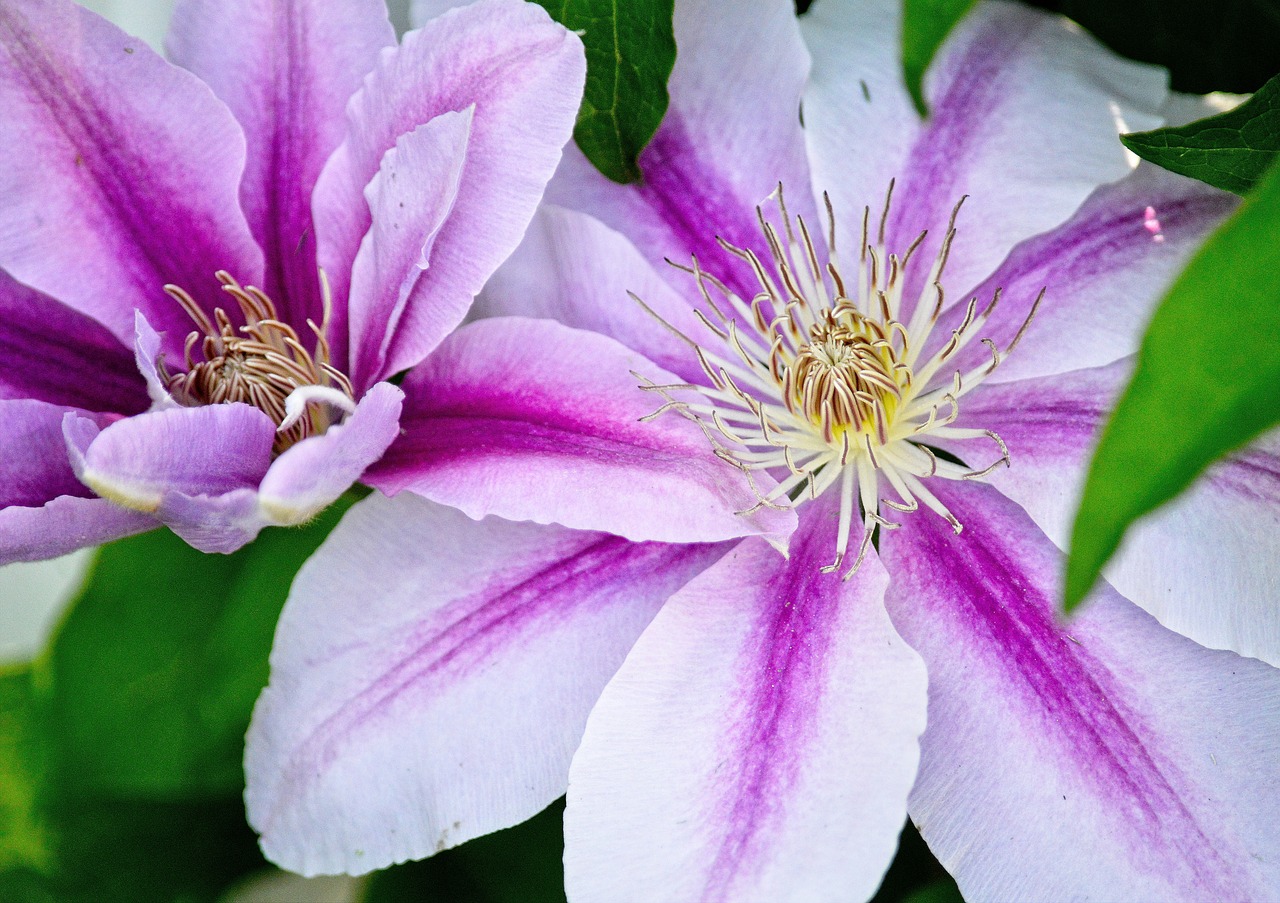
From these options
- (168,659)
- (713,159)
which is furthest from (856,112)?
(168,659)

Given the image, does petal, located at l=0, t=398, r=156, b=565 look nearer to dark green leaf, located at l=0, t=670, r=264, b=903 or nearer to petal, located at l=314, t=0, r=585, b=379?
petal, located at l=314, t=0, r=585, b=379

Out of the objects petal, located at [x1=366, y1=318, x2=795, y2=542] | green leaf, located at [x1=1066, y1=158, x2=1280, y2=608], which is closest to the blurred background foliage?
petal, located at [x1=366, y1=318, x2=795, y2=542]

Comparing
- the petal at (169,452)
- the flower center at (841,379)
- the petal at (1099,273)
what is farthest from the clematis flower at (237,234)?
the petal at (1099,273)

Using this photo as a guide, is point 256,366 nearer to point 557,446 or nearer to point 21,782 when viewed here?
point 557,446

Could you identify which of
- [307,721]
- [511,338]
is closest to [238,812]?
[307,721]

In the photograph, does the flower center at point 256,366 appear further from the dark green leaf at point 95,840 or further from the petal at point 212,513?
the dark green leaf at point 95,840

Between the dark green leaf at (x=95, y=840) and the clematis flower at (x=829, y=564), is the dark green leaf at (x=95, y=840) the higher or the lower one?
the lower one

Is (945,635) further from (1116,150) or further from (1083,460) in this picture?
(1116,150)
